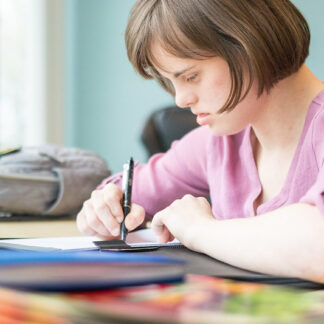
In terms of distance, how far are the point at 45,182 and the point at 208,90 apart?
21.1 inches

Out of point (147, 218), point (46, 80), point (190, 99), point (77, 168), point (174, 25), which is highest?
point (46, 80)

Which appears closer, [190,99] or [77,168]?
[190,99]

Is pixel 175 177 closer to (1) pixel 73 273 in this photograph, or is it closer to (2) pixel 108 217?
(2) pixel 108 217

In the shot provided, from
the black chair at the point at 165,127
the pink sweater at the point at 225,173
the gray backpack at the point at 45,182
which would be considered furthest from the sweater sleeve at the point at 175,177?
the black chair at the point at 165,127

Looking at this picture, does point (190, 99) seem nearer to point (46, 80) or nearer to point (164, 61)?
point (164, 61)

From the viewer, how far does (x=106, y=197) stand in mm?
974

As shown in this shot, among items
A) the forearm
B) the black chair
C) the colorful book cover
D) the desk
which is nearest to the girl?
the forearm

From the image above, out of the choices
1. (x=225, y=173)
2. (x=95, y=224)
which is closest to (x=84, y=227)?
(x=95, y=224)

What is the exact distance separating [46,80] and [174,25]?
2.25 metres

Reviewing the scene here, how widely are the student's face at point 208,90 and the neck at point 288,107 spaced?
43mm

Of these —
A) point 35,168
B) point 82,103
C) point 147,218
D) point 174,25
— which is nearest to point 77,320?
point 174,25

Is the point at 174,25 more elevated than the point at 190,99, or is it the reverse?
the point at 174,25

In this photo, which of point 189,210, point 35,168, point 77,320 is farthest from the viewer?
point 35,168

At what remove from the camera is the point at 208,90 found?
0.89m
